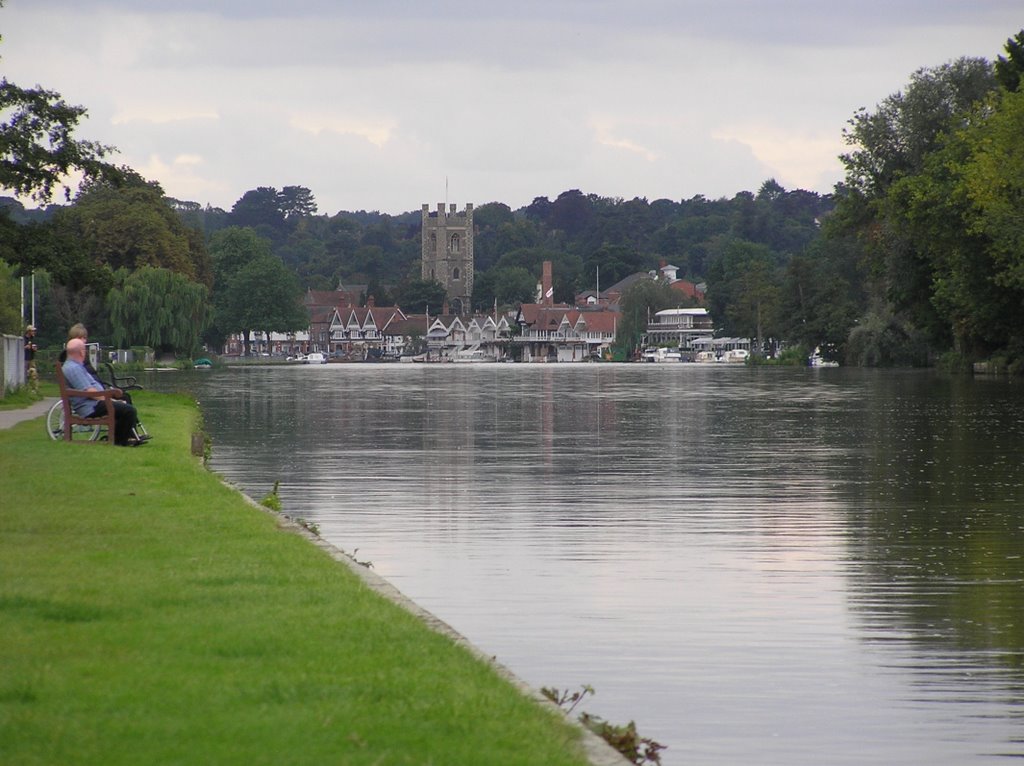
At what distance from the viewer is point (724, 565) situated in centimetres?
1323

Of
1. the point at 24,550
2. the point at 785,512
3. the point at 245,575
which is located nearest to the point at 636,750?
the point at 245,575

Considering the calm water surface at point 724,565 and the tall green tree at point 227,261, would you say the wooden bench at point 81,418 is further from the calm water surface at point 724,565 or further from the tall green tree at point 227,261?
the tall green tree at point 227,261

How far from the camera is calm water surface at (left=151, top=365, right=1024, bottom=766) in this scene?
824 centimetres

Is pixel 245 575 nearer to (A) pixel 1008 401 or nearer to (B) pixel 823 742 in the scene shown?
(B) pixel 823 742

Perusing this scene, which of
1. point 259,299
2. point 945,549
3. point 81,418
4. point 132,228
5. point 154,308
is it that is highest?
point 132,228

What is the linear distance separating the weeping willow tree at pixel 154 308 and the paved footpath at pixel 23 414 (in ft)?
229

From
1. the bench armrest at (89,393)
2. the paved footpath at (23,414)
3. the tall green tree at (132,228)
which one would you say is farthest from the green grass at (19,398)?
the tall green tree at (132,228)

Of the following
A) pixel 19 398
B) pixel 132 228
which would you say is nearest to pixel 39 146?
pixel 19 398

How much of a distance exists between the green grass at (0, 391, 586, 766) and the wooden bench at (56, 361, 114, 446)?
26.3ft

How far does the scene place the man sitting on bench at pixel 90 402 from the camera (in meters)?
20.2

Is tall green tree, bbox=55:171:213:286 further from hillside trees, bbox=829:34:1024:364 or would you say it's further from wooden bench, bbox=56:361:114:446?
wooden bench, bbox=56:361:114:446

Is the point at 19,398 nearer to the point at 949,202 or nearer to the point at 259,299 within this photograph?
the point at 949,202

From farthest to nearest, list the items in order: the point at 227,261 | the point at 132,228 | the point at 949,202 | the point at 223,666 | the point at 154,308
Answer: the point at 227,261 → the point at 132,228 → the point at 154,308 → the point at 949,202 → the point at 223,666

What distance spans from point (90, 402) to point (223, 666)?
14.3 m
